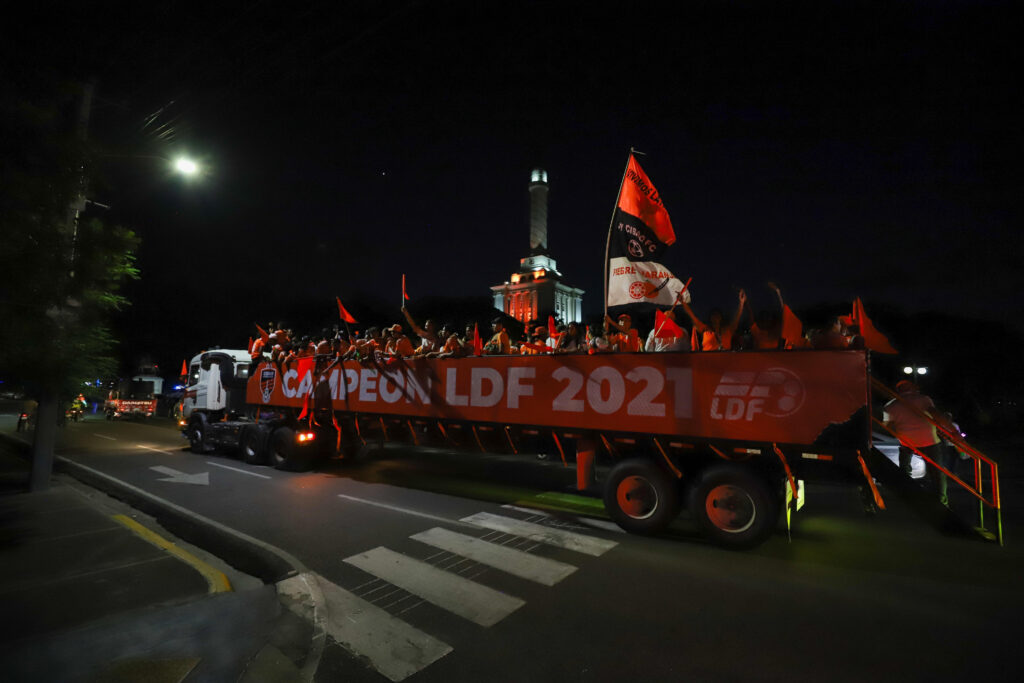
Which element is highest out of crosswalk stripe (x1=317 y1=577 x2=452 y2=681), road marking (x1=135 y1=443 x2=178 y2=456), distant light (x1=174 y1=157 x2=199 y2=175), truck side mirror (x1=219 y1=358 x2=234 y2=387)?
distant light (x1=174 y1=157 x2=199 y2=175)

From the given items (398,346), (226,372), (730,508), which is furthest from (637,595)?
(226,372)

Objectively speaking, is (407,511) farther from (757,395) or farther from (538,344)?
(757,395)

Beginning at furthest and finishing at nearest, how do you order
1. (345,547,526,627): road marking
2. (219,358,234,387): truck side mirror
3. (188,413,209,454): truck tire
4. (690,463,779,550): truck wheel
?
(219,358,234,387): truck side mirror
(188,413,209,454): truck tire
(690,463,779,550): truck wheel
(345,547,526,627): road marking

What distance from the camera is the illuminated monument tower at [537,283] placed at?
122 metres

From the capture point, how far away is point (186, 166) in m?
8.07

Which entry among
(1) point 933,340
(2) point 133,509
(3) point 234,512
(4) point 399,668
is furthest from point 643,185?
(1) point 933,340

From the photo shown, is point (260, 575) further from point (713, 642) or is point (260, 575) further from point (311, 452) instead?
point (311, 452)

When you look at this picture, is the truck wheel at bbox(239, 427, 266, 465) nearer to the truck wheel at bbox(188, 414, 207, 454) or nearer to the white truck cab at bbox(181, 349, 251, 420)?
the white truck cab at bbox(181, 349, 251, 420)

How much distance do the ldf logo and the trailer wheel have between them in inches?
376

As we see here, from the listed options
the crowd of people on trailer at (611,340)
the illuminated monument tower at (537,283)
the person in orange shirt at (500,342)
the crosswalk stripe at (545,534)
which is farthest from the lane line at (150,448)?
the illuminated monument tower at (537,283)

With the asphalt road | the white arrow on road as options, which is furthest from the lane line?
the asphalt road

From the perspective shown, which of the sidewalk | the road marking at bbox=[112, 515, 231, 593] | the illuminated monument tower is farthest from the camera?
the illuminated monument tower

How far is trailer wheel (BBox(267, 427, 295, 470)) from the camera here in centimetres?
1146

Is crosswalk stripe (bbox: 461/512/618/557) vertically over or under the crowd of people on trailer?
under
